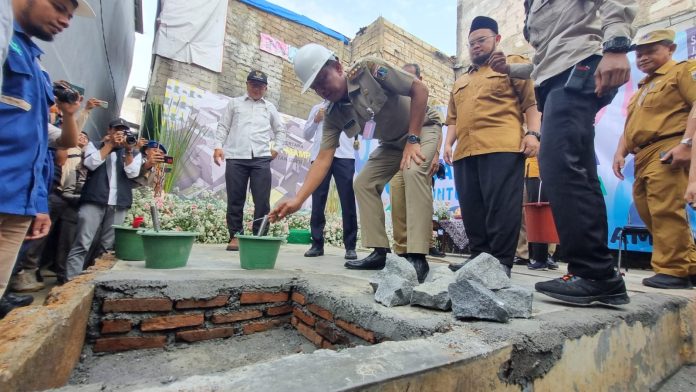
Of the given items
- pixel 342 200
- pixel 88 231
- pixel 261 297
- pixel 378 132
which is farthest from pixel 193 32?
pixel 261 297

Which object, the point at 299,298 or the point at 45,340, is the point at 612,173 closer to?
the point at 299,298

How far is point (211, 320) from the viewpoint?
1.59 meters

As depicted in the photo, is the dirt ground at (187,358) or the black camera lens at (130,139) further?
the black camera lens at (130,139)

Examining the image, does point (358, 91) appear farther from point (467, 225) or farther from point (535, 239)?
point (535, 239)

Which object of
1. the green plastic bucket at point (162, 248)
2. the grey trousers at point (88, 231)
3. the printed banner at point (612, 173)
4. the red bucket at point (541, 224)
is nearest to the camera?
the green plastic bucket at point (162, 248)

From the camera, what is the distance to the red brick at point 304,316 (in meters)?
1.62

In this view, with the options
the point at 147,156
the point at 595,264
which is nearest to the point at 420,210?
the point at 595,264

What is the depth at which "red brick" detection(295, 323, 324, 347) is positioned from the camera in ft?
5.12

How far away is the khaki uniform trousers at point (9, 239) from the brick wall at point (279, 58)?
619 cm

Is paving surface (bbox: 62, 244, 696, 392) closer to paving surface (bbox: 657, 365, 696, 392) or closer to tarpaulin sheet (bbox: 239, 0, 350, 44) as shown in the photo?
paving surface (bbox: 657, 365, 696, 392)

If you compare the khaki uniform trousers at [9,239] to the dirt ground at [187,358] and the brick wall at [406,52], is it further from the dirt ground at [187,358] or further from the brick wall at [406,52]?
the brick wall at [406,52]

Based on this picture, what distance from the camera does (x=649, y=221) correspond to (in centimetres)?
242

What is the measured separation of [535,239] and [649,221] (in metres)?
0.84

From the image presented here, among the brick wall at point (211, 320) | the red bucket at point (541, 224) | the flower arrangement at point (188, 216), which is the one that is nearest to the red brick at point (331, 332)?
the brick wall at point (211, 320)
